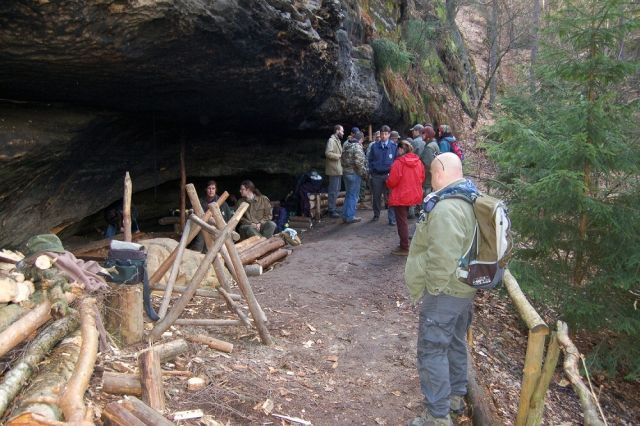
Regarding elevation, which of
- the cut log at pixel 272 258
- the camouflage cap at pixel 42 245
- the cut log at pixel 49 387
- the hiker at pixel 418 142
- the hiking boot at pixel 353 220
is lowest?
the cut log at pixel 272 258

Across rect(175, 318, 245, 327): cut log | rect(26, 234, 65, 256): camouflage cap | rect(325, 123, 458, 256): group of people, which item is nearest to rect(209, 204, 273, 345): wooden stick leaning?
rect(175, 318, 245, 327): cut log

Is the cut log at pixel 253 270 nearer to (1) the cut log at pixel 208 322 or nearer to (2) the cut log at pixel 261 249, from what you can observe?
(2) the cut log at pixel 261 249

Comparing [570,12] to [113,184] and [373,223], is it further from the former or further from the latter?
[113,184]

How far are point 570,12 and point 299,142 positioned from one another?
9.50 metres

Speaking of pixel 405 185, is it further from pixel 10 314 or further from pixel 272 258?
pixel 10 314

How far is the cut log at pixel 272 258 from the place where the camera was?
33.7ft

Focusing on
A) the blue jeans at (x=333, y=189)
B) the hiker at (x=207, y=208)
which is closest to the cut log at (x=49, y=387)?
the hiker at (x=207, y=208)

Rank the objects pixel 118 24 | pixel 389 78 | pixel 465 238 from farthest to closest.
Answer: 1. pixel 389 78
2. pixel 118 24
3. pixel 465 238

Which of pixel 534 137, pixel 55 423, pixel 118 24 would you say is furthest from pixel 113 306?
pixel 534 137

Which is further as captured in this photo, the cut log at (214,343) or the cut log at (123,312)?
the cut log at (214,343)

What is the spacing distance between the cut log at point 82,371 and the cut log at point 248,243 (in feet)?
18.6

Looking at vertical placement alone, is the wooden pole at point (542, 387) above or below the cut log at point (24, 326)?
below

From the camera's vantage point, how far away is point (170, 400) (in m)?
4.30

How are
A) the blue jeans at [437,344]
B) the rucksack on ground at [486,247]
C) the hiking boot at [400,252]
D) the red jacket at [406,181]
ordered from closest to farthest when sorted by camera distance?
the rucksack on ground at [486,247] < the blue jeans at [437,344] < the red jacket at [406,181] < the hiking boot at [400,252]
